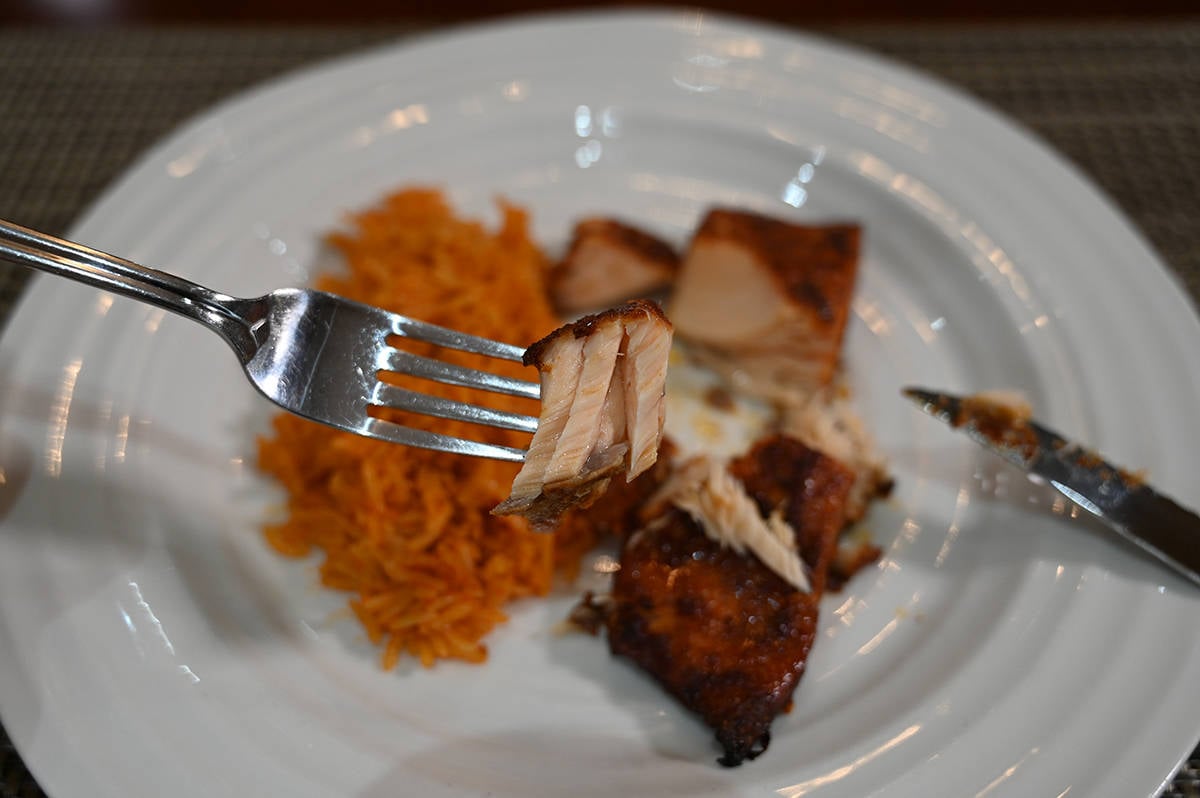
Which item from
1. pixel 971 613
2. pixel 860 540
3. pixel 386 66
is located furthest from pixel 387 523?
pixel 386 66

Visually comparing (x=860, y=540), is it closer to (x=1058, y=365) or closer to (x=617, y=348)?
(x=1058, y=365)

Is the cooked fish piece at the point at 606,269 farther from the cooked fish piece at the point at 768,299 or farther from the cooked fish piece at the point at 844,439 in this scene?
the cooked fish piece at the point at 844,439

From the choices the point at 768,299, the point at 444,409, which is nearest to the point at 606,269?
the point at 768,299

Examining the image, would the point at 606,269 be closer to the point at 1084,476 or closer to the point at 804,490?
the point at 804,490

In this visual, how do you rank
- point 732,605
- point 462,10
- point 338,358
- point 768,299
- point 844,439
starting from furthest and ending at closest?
point 462,10
point 768,299
point 844,439
point 732,605
point 338,358

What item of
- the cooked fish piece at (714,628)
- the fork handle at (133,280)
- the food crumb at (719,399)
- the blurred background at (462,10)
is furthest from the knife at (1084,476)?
the blurred background at (462,10)

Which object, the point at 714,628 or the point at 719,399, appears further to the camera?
the point at 719,399
